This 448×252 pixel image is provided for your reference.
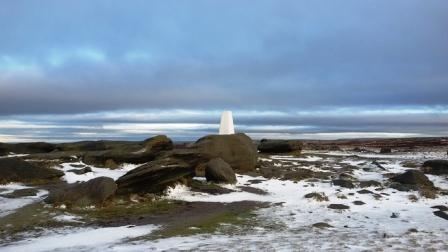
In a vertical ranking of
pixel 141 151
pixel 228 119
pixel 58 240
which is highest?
pixel 228 119

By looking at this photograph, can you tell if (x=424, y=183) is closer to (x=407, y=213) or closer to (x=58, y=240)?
(x=407, y=213)

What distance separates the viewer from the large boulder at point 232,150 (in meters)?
28.0

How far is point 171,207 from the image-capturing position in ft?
59.4

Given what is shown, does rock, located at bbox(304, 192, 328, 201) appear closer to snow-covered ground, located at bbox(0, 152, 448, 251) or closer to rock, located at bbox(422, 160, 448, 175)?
snow-covered ground, located at bbox(0, 152, 448, 251)

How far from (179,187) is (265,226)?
7.53 metres

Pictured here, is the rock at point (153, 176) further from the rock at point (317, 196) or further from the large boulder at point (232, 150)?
the large boulder at point (232, 150)

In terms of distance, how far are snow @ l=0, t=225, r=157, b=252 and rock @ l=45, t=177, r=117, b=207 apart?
346cm

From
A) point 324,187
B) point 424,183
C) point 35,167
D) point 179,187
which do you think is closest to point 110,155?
point 35,167

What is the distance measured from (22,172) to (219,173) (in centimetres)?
983

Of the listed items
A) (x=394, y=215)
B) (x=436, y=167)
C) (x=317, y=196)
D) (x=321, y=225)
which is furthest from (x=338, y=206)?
(x=436, y=167)

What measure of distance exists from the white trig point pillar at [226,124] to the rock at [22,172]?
49.1ft

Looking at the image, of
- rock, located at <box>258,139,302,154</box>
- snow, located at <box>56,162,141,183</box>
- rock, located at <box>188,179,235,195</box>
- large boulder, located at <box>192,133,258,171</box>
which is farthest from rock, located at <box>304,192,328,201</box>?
rock, located at <box>258,139,302,154</box>

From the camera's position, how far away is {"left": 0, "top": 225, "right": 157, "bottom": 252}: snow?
461 inches

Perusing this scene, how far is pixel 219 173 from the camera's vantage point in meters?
23.0
